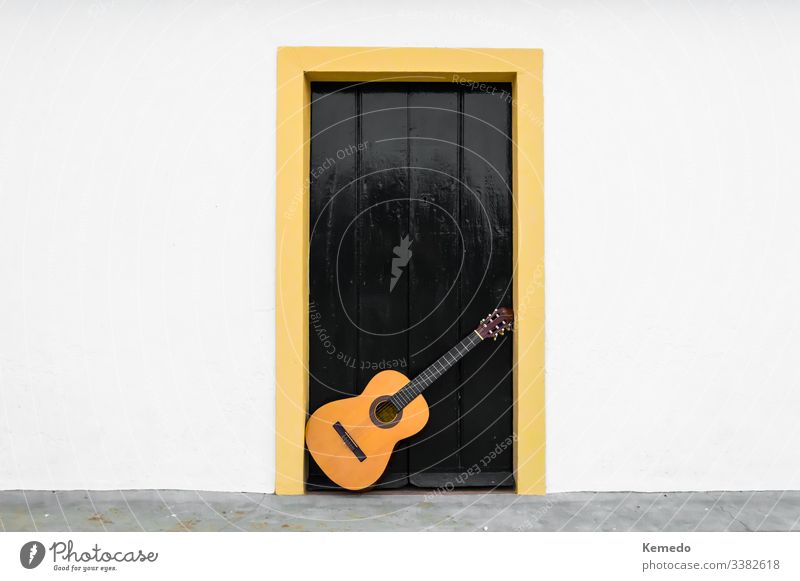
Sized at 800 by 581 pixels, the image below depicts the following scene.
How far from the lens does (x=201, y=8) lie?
142 inches

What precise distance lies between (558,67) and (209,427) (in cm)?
227

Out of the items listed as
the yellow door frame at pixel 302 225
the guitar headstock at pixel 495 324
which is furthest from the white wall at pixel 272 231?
the guitar headstock at pixel 495 324

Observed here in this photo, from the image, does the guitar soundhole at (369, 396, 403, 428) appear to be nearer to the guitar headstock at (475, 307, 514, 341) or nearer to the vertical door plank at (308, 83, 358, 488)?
the vertical door plank at (308, 83, 358, 488)

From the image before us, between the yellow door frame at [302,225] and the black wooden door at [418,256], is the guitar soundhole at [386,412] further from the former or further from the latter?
the yellow door frame at [302,225]

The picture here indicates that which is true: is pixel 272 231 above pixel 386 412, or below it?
above

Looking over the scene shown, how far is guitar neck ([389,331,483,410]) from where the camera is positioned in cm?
353

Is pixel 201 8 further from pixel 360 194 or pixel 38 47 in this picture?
pixel 360 194

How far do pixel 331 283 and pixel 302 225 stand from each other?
1.01 ft

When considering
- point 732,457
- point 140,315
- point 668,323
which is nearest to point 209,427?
point 140,315

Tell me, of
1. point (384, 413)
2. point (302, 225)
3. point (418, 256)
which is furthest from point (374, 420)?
point (302, 225)

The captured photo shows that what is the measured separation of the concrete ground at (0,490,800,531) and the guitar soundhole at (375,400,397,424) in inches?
13.8

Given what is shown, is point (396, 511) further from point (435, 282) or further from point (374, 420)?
point (435, 282)

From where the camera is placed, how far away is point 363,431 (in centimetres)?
352

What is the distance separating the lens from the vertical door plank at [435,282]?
370 centimetres
